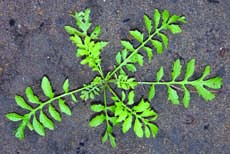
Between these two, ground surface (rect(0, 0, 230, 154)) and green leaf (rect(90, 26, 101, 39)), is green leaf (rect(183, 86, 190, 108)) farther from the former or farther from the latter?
green leaf (rect(90, 26, 101, 39))

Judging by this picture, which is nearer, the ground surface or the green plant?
the green plant

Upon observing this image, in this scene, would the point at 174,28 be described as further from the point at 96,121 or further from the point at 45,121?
the point at 45,121

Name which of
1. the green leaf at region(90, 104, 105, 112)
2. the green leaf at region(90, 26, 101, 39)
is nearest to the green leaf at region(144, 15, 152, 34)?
the green leaf at region(90, 26, 101, 39)

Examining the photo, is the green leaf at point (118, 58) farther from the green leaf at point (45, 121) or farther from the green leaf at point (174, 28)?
the green leaf at point (45, 121)

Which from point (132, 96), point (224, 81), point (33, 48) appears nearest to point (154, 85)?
point (132, 96)

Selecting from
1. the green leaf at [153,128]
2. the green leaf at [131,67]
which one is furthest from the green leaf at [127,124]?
the green leaf at [131,67]

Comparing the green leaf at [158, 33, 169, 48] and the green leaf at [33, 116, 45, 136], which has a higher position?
the green leaf at [158, 33, 169, 48]

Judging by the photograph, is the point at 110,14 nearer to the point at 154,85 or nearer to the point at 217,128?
the point at 154,85
